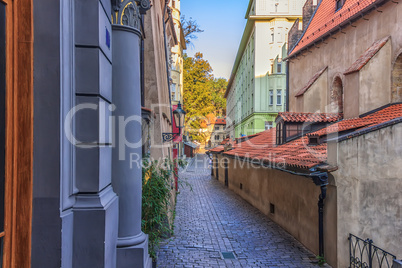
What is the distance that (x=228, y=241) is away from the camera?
368 inches

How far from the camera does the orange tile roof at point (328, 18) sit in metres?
12.8

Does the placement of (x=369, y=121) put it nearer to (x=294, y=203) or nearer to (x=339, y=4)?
(x=294, y=203)

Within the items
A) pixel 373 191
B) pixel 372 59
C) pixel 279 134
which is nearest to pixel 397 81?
pixel 372 59

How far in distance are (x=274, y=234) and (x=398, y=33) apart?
819 centimetres

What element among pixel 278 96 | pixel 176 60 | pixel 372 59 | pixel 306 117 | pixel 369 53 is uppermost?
pixel 176 60

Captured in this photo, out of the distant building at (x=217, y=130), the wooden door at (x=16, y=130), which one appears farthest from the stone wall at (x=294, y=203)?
the distant building at (x=217, y=130)

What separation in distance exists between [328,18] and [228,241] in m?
13.5

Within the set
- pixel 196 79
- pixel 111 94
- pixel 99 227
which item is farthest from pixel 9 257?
pixel 196 79

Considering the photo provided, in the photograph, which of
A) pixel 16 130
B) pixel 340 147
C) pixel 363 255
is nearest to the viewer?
pixel 16 130

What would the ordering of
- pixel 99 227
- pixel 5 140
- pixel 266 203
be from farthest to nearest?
pixel 266 203 < pixel 99 227 < pixel 5 140

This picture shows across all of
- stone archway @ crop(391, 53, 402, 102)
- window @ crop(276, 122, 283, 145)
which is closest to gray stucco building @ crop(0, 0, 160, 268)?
window @ crop(276, 122, 283, 145)

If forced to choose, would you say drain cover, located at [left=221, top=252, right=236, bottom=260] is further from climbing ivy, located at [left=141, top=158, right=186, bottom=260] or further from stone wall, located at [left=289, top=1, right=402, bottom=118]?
stone wall, located at [left=289, top=1, right=402, bottom=118]

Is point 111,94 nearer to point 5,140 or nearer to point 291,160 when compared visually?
point 5,140

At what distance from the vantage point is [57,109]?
9.20 ft
